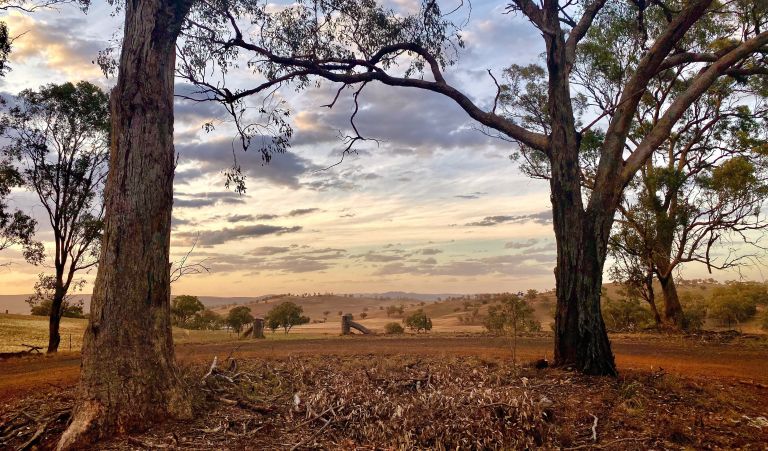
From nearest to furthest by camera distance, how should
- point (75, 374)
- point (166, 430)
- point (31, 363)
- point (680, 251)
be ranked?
point (166, 430), point (75, 374), point (31, 363), point (680, 251)

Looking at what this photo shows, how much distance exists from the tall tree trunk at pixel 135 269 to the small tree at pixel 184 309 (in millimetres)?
28531

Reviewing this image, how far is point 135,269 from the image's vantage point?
632cm

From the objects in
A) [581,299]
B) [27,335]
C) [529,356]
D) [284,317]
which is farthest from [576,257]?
[27,335]

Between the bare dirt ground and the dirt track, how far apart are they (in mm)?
154

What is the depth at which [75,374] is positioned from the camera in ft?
36.0

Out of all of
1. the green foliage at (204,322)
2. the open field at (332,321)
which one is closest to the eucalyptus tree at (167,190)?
the open field at (332,321)

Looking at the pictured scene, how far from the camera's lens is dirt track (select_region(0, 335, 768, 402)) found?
10180 mm

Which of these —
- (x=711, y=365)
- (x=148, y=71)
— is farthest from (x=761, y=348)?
(x=148, y=71)

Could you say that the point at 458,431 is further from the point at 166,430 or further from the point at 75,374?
the point at 75,374

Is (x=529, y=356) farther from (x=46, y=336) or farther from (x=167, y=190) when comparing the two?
(x=46, y=336)

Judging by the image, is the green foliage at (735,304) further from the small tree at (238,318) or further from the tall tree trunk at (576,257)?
the small tree at (238,318)

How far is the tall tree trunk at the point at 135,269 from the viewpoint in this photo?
6031 millimetres

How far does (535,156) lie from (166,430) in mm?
19906

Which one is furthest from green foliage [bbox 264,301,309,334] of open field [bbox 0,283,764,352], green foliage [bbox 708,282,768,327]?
green foliage [bbox 708,282,768,327]
